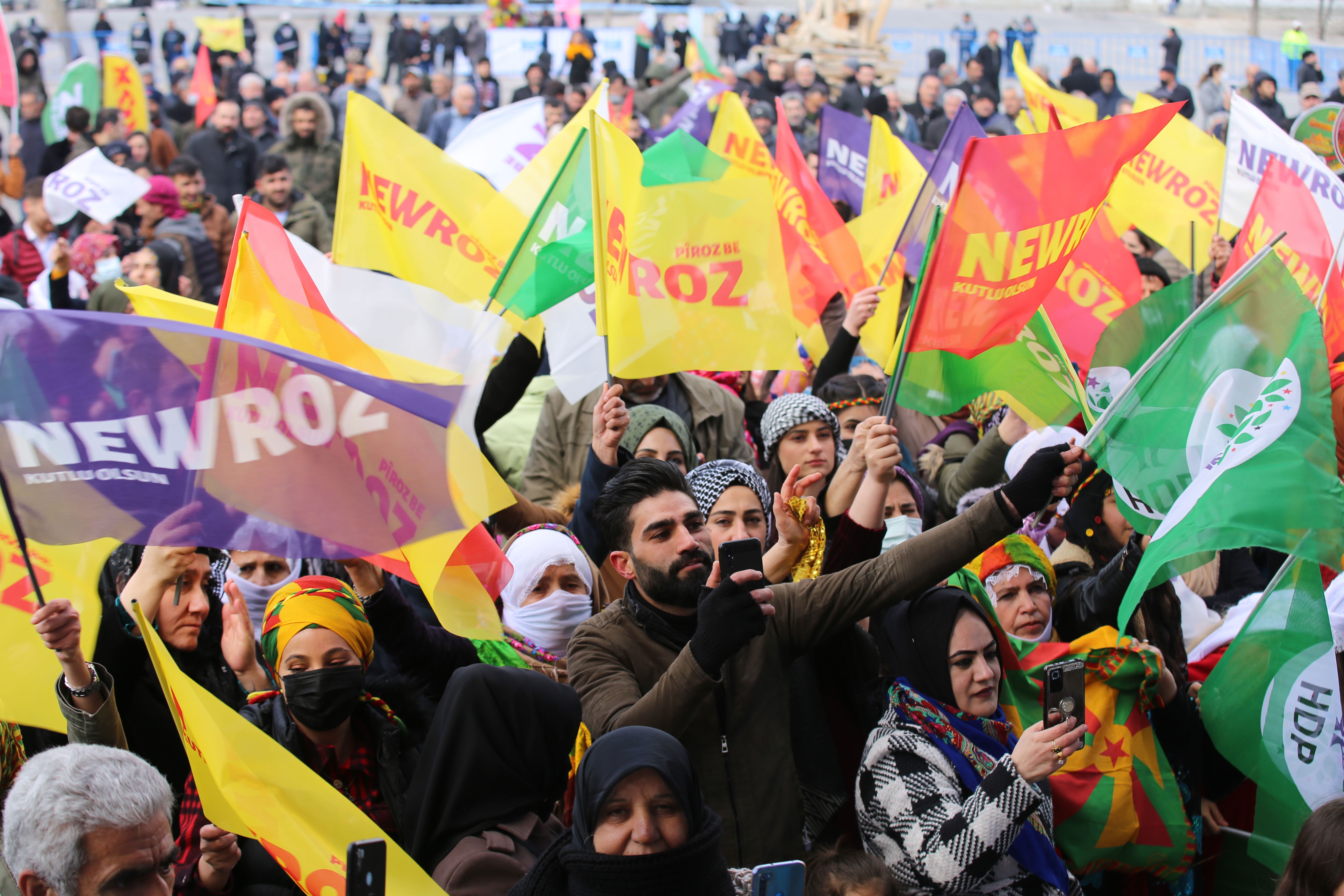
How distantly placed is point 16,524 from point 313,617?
2.34 ft

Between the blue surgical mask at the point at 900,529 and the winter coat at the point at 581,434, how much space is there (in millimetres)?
1029

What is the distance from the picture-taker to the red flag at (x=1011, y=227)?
12.1ft

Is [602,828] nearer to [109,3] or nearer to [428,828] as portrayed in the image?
[428,828]

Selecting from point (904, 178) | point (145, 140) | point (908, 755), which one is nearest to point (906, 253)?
point (904, 178)

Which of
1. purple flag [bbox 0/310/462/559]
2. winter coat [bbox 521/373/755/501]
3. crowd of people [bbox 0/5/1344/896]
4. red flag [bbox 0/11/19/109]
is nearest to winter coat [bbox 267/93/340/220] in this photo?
red flag [bbox 0/11/19/109]

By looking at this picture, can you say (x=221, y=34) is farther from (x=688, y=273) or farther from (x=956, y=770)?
(x=956, y=770)

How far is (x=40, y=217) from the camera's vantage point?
9.14 meters

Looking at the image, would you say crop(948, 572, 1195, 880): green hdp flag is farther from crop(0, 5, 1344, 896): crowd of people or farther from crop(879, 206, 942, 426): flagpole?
crop(879, 206, 942, 426): flagpole

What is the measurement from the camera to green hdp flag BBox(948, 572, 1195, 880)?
3.39 meters

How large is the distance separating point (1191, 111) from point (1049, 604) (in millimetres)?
17444

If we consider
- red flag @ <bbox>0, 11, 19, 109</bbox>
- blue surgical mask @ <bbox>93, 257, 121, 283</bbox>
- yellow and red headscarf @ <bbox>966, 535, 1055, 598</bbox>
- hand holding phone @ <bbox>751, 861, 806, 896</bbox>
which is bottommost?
blue surgical mask @ <bbox>93, 257, 121, 283</bbox>

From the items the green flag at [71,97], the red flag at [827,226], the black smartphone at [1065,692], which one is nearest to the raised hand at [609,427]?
the black smartphone at [1065,692]

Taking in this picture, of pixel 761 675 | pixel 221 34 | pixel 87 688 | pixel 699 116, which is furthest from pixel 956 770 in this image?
pixel 221 34

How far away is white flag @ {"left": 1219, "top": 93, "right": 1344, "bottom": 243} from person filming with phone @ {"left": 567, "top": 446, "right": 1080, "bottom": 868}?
2.30 metres
